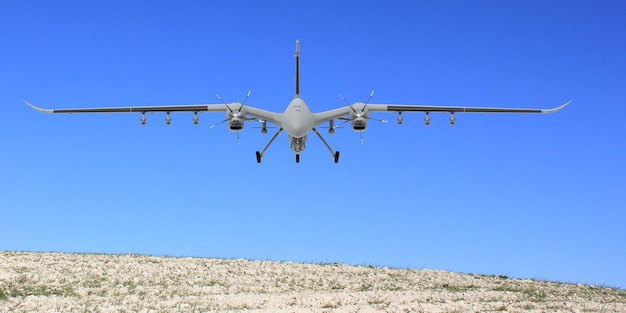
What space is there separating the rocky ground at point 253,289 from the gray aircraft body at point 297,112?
19.4 ft

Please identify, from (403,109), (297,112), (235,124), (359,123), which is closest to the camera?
(297,112)

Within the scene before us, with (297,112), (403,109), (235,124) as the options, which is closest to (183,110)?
(235,124)

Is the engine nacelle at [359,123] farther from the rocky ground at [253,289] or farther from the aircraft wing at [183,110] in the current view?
the rocky ground at [253,289]

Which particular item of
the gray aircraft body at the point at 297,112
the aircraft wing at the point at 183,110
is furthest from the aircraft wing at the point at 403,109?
the aircraft wing at the point at 183,110

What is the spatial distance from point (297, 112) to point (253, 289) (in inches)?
279

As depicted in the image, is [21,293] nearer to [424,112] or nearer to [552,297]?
[424,112]

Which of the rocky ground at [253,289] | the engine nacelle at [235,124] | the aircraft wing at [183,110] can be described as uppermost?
the aircraft wing at [183,110]

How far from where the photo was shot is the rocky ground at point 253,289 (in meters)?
22.1

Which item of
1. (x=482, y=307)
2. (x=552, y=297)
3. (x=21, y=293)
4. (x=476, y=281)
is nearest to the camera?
(x=482, y=307)

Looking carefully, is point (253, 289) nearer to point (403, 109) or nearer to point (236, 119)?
point (236, 119)

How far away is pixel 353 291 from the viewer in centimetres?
2555

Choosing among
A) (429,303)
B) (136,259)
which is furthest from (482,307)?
(136,259)

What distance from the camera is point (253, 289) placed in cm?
2573

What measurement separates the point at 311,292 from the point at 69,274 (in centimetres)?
1029
